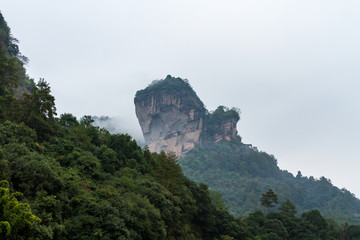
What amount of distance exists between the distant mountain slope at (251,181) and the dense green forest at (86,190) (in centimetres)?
3962

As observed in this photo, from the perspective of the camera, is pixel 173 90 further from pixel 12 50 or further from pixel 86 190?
pixel 86 190

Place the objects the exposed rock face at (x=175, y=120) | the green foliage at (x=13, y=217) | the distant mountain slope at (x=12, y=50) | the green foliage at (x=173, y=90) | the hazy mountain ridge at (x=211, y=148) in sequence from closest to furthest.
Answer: the green foliage at (x=13, y=217), the distant mountain slope at (x=12, y=50), the hazy mountain ridge at (x=211, y=148), the exposed rock face at (x=175, y=120), the green foliage at (x=173, y=90)

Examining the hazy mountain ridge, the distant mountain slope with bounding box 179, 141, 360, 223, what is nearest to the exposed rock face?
the hazy mountain ridge

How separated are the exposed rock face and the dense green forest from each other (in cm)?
6786

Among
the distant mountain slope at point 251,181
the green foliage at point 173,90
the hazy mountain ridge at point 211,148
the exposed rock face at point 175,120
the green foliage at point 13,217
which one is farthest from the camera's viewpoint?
the green foliage at point 173,90

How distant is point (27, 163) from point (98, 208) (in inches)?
135

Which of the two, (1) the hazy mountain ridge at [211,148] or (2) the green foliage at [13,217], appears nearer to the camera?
(2) the green foliage at [13,217]

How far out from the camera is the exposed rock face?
10150cm

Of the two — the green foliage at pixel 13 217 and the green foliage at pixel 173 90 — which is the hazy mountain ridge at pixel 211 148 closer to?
the green foliage at pixel 173 90

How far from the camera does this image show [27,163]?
12555mm

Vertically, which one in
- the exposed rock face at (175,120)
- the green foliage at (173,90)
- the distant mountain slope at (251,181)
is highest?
the green foliage at (173,90)

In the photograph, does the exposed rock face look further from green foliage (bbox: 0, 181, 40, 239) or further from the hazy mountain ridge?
green foliage (bbox: 0, 181, 40, 239)

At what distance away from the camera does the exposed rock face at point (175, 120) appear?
3996 inches

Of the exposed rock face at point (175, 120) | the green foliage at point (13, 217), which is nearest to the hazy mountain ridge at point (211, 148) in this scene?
the exposed rock face at point (175, 120)
